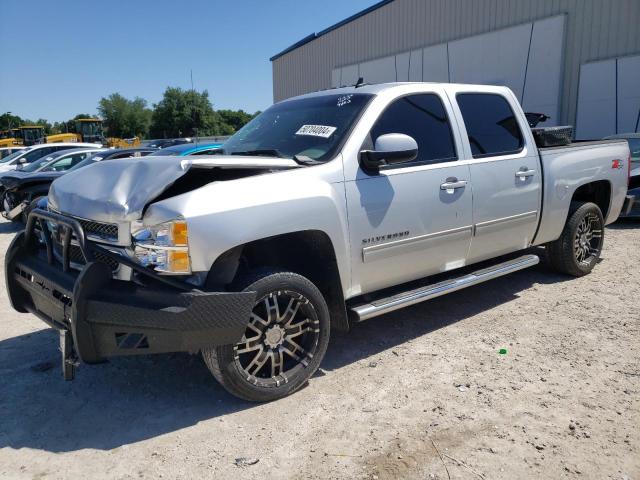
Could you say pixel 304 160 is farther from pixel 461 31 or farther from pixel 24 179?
pixel 461 31

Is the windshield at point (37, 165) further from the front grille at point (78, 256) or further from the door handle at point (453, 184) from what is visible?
the door handle at point (453, 184)

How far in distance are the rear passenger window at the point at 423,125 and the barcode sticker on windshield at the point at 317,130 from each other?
13.8 inches

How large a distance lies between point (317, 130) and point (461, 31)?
580 inches

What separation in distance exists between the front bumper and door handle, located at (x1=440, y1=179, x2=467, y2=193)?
6.20 feet

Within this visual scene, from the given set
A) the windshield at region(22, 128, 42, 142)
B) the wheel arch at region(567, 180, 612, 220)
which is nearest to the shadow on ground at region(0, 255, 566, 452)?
the wheel arch at region(567, 180, 612, 220)

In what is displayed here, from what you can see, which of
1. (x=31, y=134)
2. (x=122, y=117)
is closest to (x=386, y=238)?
(x=31, y=134)

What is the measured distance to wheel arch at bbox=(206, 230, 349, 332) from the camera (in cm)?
331

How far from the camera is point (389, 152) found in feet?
11.2

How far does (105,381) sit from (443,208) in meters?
2.80

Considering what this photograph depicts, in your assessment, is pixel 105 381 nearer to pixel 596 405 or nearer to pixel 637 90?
pixel 596 405

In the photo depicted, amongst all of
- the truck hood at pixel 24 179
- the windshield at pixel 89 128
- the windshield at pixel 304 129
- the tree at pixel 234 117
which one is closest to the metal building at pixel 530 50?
the windshield at pixel 304 129

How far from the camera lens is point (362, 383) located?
347 cm

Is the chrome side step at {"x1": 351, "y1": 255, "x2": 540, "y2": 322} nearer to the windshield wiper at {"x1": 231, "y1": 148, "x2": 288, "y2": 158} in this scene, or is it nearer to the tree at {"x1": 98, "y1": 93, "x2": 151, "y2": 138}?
the windshield wiper at {"x1": 231, "y1": 148, "x2": 288, "y2": 158}

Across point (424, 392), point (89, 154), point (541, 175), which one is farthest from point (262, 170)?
point (89, 154)
